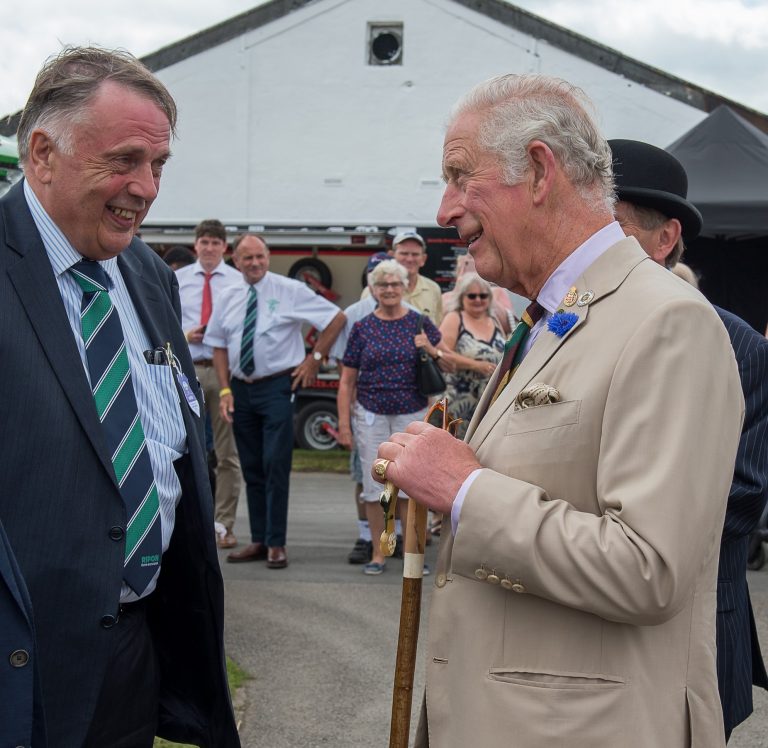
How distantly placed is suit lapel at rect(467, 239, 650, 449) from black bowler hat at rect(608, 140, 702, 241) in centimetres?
76

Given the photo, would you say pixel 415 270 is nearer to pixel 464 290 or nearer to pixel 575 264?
pixel 464 290

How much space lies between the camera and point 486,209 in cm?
196

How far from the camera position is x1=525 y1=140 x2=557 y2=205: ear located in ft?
6.18

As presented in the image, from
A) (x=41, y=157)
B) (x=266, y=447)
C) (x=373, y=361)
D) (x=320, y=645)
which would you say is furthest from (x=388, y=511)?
(x=266, y=447)

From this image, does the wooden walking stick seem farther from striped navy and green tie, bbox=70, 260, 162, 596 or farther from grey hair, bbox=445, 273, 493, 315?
grey hair, bbox=445, 273, 493, 315

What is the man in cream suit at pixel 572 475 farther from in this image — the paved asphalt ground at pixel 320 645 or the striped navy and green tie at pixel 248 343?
the striped navy and green tie at pixel 248 343

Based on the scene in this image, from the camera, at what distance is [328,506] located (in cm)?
959

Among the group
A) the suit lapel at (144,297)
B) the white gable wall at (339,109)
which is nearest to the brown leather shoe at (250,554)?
the suit lapel at (144,297)

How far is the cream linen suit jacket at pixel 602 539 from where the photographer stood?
1.62 m

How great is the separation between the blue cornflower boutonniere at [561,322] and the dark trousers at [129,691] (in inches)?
49.8

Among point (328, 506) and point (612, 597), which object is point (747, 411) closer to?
point (612, 597)

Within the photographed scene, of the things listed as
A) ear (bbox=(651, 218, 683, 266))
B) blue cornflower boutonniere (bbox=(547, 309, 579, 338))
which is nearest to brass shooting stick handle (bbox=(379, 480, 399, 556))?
blue cornflower boutonniere (bbox=(547, 309, 579, 338))

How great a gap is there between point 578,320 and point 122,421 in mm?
1077

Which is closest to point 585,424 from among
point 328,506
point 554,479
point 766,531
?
point 554,479
